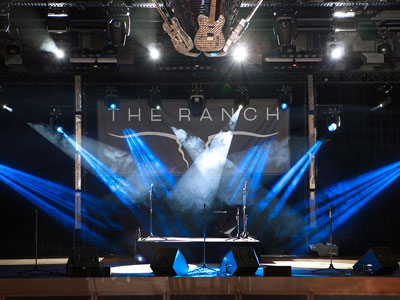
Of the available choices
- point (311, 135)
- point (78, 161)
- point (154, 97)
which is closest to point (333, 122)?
point (311, 135)

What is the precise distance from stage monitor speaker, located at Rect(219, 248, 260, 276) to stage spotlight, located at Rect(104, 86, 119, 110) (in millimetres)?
4821

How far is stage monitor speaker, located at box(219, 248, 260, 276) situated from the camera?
5.55 metres

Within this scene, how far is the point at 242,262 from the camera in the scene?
220 inches

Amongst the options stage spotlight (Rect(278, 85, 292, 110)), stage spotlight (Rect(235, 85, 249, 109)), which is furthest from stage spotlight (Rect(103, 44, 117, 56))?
stage spotlight (Rect(278, 85, 292, 110))

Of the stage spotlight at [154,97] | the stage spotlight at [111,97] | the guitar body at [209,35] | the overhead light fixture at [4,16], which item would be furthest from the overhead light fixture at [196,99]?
the guitar body at [209,35]

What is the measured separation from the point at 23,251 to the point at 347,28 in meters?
7.67

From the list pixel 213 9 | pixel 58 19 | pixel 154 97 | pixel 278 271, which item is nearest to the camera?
pixel 213 9

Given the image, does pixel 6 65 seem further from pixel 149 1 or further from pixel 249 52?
pixel 249 52

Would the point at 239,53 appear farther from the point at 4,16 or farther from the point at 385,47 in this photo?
the point at 4,16

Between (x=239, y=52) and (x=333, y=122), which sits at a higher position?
(x=239, y=52)

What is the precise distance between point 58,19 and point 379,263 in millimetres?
6064

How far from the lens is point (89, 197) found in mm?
9977

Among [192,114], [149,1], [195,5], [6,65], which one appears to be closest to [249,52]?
[192,114]

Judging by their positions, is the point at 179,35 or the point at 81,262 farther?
the point at 81,262
